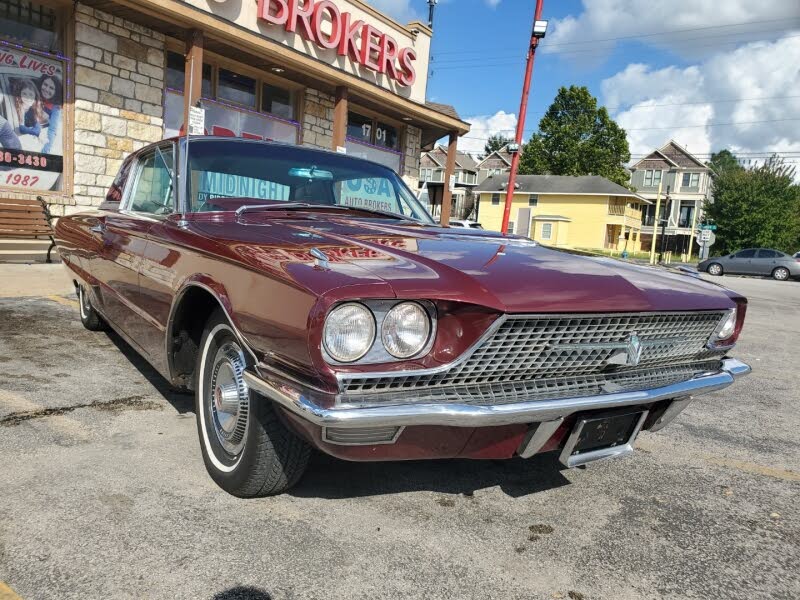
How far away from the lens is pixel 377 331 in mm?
1805

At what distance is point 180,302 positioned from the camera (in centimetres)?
256

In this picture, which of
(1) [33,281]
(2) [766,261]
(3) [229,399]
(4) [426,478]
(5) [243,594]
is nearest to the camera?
(5) [243,594]

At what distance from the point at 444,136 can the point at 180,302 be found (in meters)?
14.9

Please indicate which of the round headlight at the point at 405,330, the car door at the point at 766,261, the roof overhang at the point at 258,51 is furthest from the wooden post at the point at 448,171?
the car door at the point at 766,261

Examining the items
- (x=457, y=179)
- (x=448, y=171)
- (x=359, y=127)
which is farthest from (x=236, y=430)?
(x=457, y=179)

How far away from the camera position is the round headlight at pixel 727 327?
2.69 metres

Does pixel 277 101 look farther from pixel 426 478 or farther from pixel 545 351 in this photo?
pixel 545 351

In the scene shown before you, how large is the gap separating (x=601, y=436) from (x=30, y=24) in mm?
9779

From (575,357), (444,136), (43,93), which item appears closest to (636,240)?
(444,136)

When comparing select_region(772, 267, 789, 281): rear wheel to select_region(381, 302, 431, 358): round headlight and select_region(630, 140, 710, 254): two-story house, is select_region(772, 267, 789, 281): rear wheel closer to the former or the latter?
select_region(381, 302, 431, 358): round headlight

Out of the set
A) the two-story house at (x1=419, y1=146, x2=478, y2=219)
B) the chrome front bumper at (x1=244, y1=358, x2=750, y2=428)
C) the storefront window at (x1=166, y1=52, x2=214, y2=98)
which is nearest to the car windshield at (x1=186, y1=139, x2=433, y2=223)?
the chrome front bumper at (x1=244, y1=358, x2=750, y2=428)

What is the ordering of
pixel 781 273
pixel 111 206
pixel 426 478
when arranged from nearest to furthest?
pixel 426 478, pixel 111 206, pixel 781 273

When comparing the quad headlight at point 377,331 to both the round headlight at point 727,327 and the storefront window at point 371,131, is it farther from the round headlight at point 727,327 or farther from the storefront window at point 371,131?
the storefront window at point 371,131

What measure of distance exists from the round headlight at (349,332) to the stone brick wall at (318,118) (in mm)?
11442
